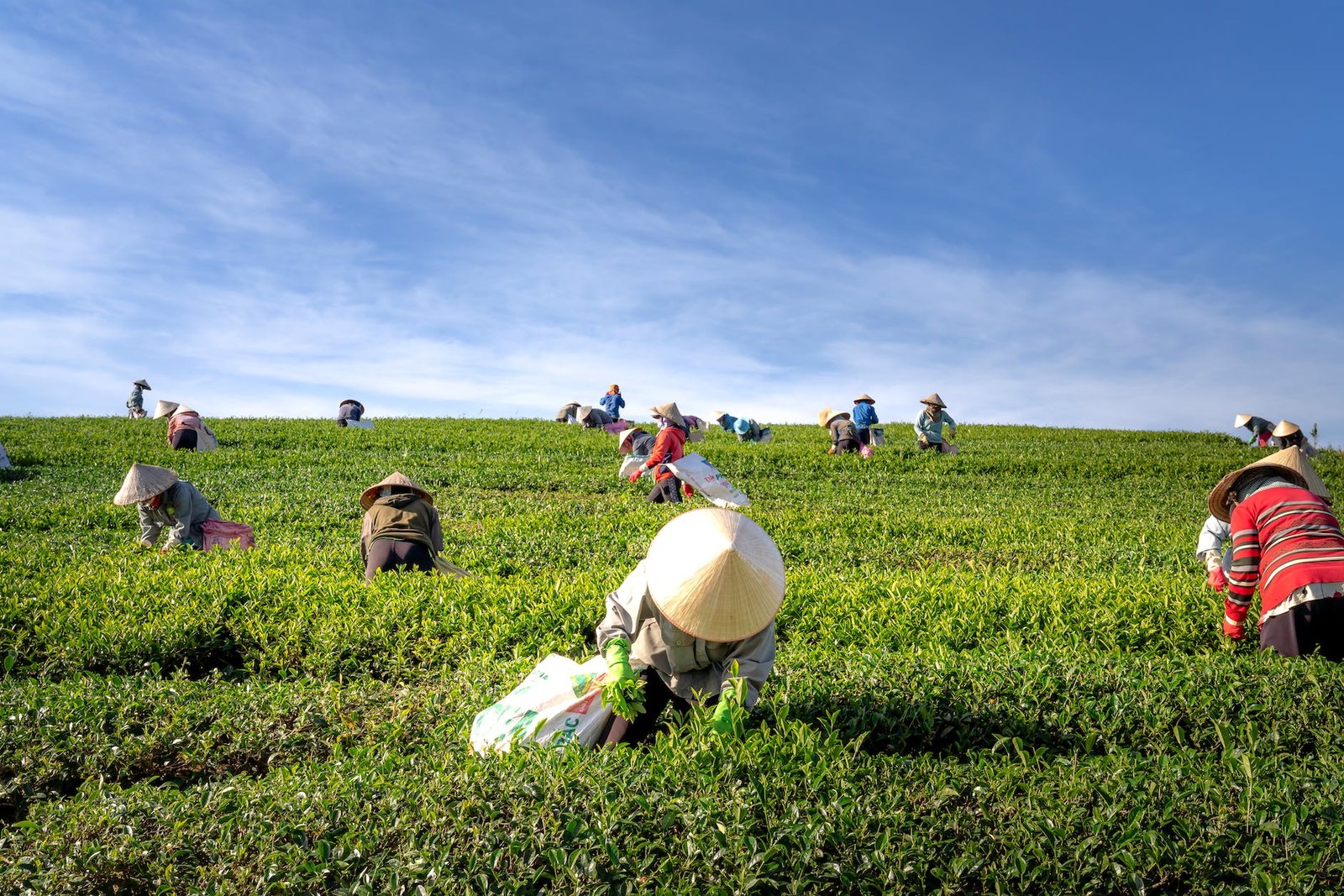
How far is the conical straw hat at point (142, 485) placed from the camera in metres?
8.49

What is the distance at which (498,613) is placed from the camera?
651 cm

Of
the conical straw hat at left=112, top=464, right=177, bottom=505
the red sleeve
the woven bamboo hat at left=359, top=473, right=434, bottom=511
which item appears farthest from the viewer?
the conical straw hat at left=112, top=464, right=177, bottom=505

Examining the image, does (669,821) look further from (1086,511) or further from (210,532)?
(1086,511)

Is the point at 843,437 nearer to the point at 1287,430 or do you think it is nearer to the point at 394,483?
the point at 1287,430

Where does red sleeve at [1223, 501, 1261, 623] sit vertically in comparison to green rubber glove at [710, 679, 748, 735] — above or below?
above

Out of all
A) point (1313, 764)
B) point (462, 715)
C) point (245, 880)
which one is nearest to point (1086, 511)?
point (1313, 764)

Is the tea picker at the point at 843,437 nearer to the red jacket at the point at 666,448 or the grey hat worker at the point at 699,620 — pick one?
the red jacket at the point at 666,448

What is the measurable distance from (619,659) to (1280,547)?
172 inches

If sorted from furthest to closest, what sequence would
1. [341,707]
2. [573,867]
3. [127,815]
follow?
[341,707], [127,815], [573,867]

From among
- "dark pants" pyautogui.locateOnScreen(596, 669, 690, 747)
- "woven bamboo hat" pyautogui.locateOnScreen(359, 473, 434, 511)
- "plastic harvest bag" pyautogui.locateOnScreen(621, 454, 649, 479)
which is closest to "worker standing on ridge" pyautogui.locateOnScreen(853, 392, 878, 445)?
"plastic harvest bag" pyautogui.locateOnScreen(621, 454, 649, 479)

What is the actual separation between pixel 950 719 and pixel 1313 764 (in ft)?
5.32

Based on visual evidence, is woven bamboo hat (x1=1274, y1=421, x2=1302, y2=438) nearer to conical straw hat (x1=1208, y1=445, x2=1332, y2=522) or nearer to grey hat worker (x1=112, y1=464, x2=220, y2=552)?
conical straw hat (x1=1208, y1=445, x2=1332, y2=522)

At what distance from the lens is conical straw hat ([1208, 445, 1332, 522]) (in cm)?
571

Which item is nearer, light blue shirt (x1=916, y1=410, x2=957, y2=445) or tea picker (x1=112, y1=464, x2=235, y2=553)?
tea picker (x1=112, y1=464, x2=235, y2=553)
